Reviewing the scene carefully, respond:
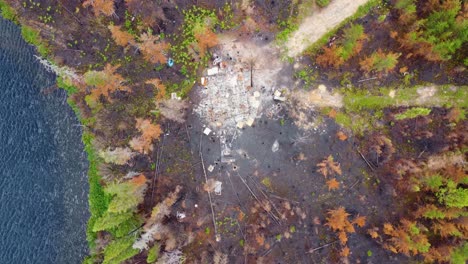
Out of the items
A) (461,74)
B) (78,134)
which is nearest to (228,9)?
(78,134)

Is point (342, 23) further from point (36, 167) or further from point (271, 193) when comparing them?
→ point (36, 167)

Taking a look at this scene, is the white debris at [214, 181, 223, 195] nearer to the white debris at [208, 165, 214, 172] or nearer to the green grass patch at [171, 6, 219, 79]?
the white debris at [208, 165, 214, 172]

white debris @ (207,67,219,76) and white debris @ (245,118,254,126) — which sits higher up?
white debris @ (207,67,219,76)

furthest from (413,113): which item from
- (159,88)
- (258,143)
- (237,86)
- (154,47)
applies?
(154,47)

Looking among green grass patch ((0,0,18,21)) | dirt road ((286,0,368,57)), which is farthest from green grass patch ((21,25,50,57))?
dirt road ((286,0,368,57))


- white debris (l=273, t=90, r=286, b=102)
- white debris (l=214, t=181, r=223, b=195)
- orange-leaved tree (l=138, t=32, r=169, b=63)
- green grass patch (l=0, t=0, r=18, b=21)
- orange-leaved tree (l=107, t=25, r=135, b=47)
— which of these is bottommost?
white debris (l=214, t=181, r=223, b=195)

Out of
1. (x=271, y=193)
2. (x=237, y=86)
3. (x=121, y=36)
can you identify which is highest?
(x=121, y=36)

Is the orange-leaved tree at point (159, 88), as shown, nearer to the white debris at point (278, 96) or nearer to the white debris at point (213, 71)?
the white debris at point (213, 71)
